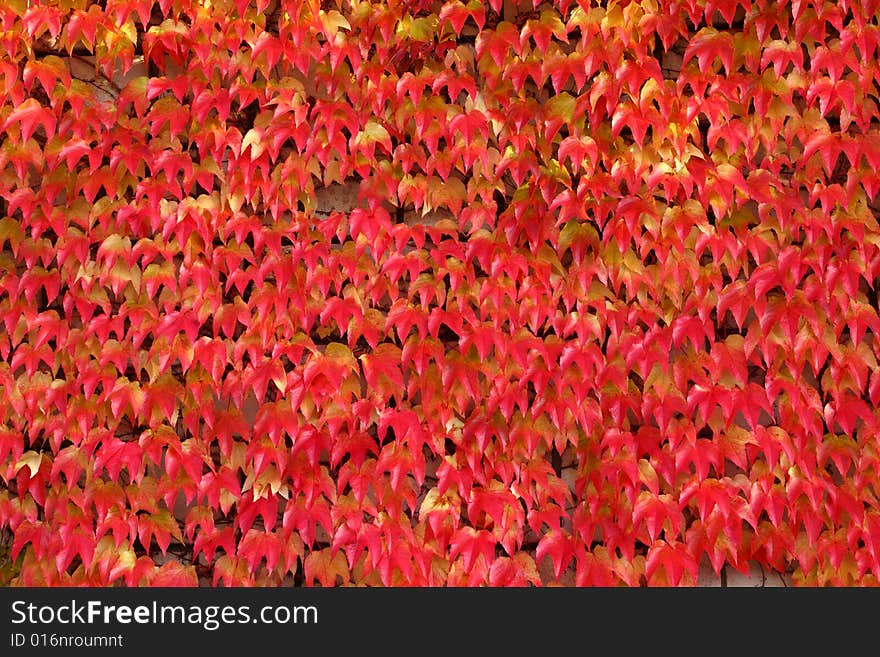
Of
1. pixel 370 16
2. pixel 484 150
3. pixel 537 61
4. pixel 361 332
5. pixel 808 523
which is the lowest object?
pixel 808 523

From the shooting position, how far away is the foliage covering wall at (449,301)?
2443mm

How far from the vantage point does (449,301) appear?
246cm

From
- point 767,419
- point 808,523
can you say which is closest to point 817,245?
point 767,419

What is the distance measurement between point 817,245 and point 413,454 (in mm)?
1246

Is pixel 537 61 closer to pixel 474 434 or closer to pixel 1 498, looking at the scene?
pixel 474 434

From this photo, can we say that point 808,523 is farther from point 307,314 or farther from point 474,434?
point 307,314

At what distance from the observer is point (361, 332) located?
2463mm

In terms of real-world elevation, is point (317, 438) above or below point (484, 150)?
below

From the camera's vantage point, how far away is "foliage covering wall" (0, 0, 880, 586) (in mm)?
2443

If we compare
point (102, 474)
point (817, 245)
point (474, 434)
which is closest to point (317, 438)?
point (474, 434)

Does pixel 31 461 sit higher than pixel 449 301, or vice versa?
pixel 449 301

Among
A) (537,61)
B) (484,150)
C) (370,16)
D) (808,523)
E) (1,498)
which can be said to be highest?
(370,16)

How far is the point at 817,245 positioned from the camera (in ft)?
8.09

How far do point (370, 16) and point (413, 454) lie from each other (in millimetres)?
1216
